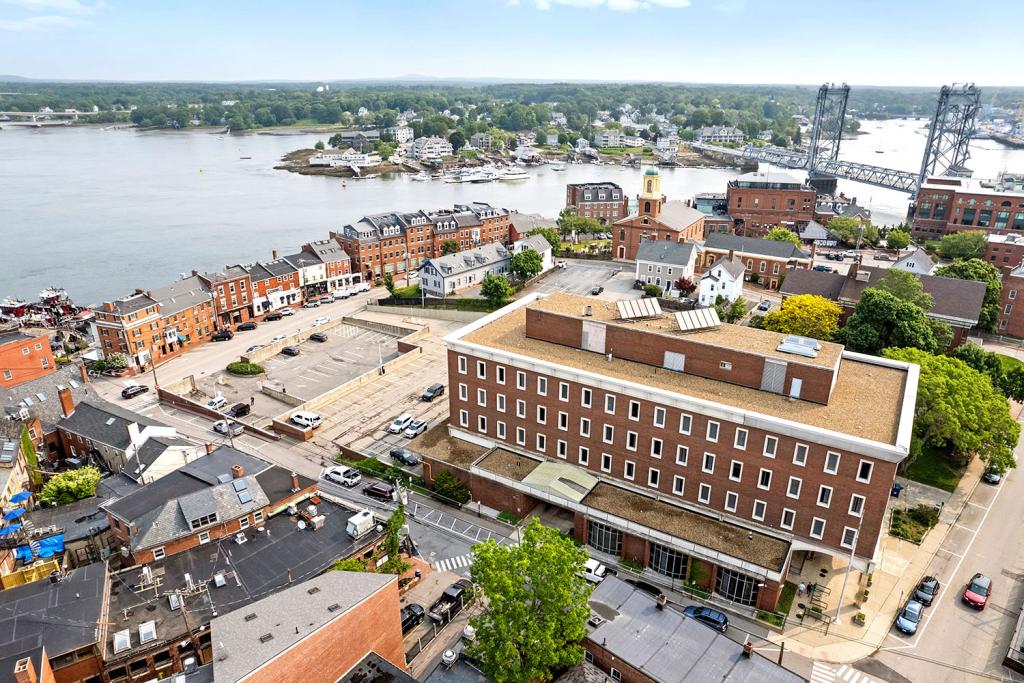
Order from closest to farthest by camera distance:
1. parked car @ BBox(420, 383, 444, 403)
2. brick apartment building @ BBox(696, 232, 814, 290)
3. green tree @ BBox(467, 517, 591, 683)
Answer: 1. green tree @ BBox(467, 517, 591, 683)
2. parked car @ BBox(420, 383, 444, 403)
3. brick apartment building @ BBox(696, 232, 814, 290)

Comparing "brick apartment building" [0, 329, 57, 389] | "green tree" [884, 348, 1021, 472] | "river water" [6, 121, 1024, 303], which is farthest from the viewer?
"river water" [6, 121, 1024, 303]

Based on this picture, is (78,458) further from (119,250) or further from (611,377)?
(119,250)

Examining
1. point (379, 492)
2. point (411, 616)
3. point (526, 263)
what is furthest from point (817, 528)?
point (526, 263)

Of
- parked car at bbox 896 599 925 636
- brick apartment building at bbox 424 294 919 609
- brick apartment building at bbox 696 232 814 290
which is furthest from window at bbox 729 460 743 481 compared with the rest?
brick apartment building at bbox 696 232 814 290

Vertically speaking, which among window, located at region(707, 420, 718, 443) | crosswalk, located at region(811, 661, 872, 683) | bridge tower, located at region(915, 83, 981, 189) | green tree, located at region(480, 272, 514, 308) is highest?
bridge tower, located at region(915, 83, 981, 189)

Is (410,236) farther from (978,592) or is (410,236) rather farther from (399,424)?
→ (978,592)

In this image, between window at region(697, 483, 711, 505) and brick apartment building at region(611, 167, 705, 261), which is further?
brick apartment building at region(611, 167, 705, 261)

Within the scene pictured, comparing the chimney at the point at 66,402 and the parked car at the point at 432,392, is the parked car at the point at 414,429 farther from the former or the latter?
the chimney at the point at 66,402

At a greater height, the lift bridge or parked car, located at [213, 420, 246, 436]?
the lift bridge

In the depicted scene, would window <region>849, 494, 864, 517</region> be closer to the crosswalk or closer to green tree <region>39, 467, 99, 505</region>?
the crosswalk
